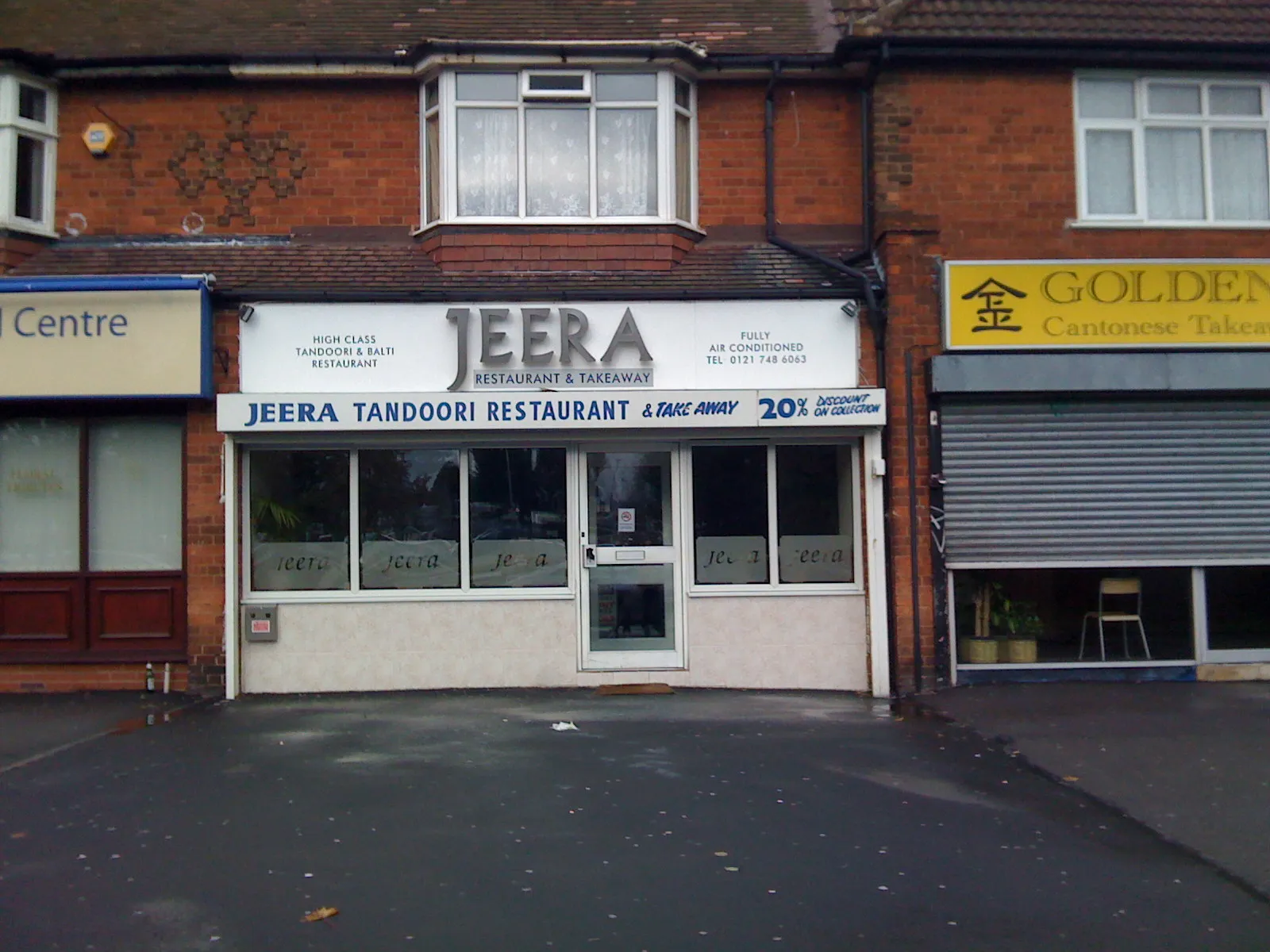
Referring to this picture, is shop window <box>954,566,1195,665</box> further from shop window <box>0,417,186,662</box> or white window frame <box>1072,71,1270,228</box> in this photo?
shop window <box>0,417,186,662</box>

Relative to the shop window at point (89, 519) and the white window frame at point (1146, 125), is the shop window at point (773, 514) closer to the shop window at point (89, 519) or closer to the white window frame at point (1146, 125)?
the white window frame at point (1146, 125)

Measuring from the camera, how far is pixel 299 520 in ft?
35.8

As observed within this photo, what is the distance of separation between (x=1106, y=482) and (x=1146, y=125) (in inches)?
131

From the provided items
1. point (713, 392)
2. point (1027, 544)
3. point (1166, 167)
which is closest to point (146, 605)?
point (713, 392)

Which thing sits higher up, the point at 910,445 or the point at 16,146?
the point at 16,146

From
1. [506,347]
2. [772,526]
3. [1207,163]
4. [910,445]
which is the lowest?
[772,526]

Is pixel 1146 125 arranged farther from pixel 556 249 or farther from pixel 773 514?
pixel 556 249

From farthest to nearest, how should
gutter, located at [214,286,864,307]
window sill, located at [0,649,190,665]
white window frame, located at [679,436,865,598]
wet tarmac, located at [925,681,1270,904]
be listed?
white window frame, located at [679,436,865,598]
window sill, located at [0,649,190,665]
gutter, located at [214,286,864,307]
wet tarmac, located at [925,681,1270,904]

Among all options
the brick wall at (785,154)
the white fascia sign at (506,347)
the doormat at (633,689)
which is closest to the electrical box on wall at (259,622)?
the white fascia sign at (506,347)

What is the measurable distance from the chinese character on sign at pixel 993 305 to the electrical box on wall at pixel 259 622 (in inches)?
262

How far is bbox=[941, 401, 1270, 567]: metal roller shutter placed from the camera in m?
10.6

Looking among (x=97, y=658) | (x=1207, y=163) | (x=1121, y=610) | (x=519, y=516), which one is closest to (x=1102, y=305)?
(x=1207, y=163)

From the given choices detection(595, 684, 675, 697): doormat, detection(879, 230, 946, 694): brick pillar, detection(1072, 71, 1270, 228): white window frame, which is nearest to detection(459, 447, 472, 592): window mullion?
detection(595, 684, 675, 697): doormat

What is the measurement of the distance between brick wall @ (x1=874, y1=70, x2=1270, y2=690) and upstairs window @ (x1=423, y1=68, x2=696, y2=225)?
2.03 m
